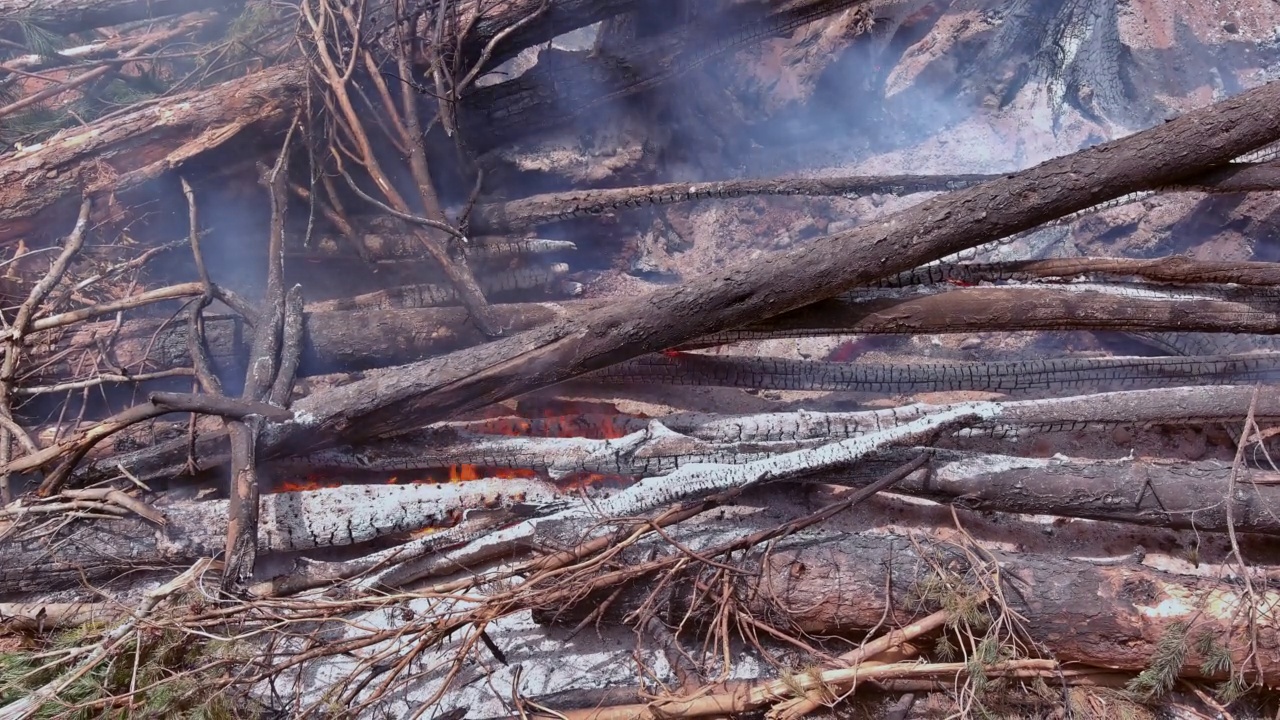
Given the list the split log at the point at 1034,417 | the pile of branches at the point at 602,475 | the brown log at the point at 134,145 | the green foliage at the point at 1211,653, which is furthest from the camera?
the brown log at the point at 134,145

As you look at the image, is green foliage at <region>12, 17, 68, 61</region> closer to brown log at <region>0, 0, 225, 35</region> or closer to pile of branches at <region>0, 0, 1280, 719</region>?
brown log at <region>0, 0, 225, 35</region>

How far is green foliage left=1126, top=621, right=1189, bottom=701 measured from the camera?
226cm

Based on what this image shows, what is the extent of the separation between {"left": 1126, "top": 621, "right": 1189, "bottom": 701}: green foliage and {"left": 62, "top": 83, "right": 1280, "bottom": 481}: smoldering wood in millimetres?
1523

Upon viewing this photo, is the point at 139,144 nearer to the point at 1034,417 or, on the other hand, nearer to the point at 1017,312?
the point at 1017,312

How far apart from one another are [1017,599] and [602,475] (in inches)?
68.3

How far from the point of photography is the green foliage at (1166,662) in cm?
226

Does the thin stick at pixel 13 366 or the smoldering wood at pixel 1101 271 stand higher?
the thin stick at pixel 13 366

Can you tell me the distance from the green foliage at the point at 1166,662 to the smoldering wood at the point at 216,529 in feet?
7.52

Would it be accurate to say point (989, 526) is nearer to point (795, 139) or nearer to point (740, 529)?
point (740, 529)

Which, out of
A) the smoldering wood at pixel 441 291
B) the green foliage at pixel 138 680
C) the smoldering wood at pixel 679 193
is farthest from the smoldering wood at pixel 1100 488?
the green foliage at pixel 138 680

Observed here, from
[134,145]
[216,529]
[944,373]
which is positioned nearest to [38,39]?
[134,145]

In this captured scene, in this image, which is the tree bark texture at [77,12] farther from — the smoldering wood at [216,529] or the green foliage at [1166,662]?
the green foliage at [1166,662]

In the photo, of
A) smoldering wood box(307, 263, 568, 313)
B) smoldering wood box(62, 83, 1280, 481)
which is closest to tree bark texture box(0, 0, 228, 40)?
smoldering wood box(307, 263, 568, 313)

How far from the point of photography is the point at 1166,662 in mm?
2271
